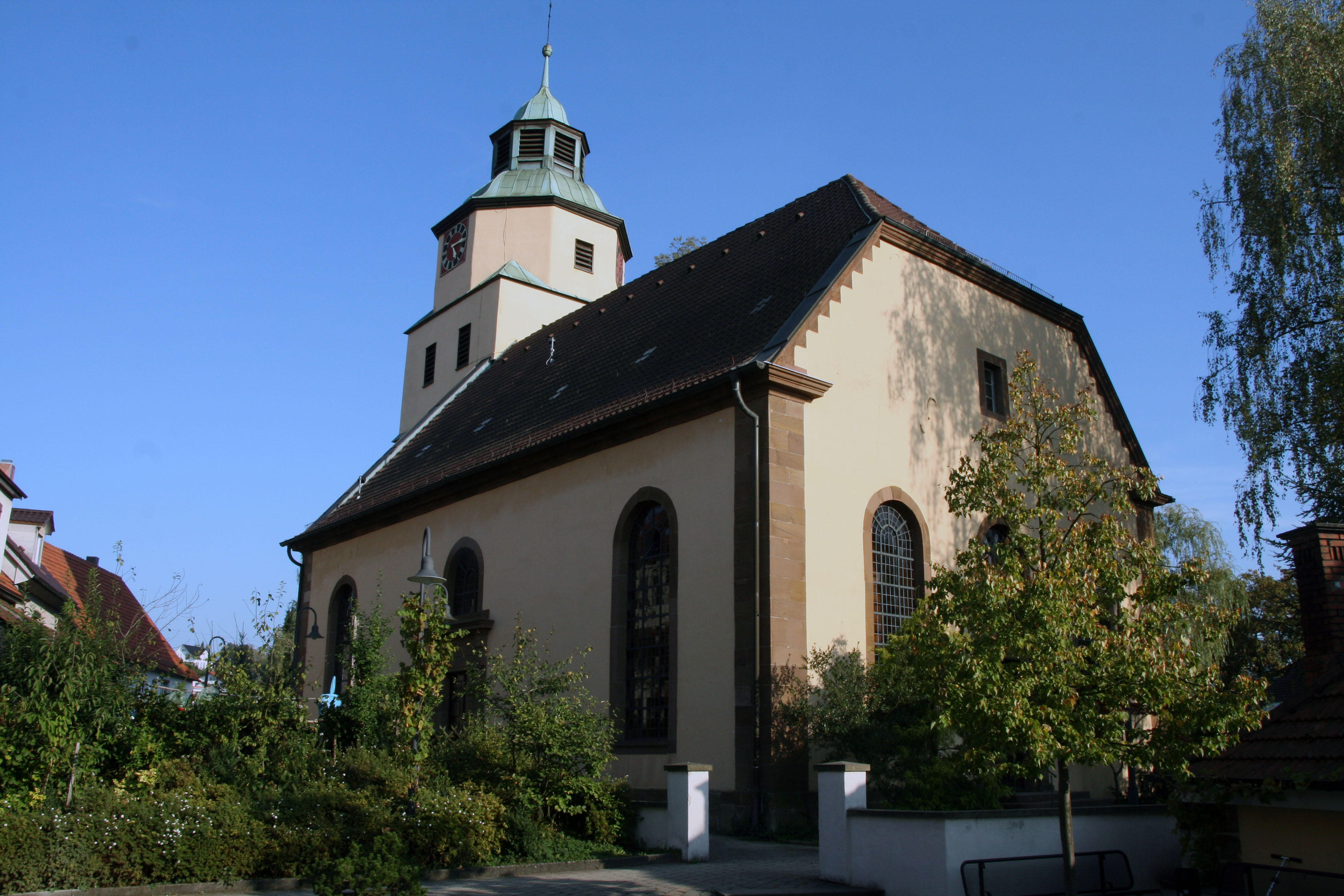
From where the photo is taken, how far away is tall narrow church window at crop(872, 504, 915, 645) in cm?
1603

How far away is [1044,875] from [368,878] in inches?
223

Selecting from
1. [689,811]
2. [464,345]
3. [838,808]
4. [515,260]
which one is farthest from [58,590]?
[838,808]

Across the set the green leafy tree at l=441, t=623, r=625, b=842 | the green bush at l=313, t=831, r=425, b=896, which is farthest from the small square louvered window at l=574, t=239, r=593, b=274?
the green bush at l=313, t=831, r=425, b=896

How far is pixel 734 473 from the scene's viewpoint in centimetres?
1523

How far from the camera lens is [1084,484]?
970cm

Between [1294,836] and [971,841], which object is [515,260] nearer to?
[971,841]

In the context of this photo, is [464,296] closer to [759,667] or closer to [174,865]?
[759,667]

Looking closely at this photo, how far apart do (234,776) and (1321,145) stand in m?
18.4

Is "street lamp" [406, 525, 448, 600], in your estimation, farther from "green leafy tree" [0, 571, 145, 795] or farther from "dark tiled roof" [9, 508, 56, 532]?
"dark tiled roof" [9, 508, 56, 532]

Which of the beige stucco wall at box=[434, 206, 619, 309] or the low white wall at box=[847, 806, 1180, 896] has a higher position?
the beige stucco wall at box=[434, 206, 619, 309]

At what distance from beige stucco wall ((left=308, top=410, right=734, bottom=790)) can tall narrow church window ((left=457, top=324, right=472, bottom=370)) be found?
749 cm

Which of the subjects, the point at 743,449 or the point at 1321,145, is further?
the point at 1321,145

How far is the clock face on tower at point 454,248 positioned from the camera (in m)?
30.9

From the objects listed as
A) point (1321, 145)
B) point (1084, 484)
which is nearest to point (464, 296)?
point (1321, 145)
